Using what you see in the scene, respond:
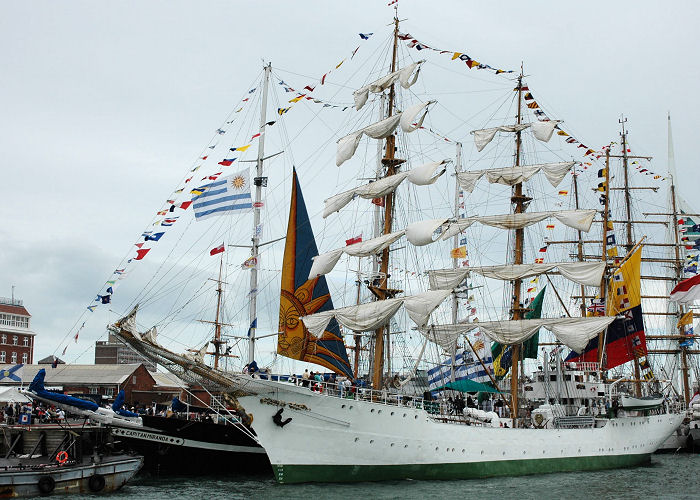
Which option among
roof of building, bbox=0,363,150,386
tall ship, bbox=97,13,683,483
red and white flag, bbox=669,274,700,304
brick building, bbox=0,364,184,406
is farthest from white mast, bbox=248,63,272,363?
roof of building, bbox=0,363,150,386

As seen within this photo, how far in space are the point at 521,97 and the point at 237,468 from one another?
85.3 ft

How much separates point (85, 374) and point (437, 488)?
151ft

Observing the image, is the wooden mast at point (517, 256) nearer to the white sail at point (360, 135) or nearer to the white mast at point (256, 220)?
the white sail at point (360, 135)

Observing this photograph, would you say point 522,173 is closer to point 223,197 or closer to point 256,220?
point 256,220

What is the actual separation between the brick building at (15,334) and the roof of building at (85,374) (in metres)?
15.7

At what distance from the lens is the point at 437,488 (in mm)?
29641

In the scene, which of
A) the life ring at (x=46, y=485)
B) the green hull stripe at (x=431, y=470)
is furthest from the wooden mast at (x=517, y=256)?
the life ring at (x=46, y=485)

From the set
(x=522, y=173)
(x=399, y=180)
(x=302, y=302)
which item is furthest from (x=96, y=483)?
(x=522, y=173)

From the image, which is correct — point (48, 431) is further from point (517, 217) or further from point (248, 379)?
point (517, 217)

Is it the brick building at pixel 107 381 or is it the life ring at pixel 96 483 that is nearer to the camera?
the life ring at pixel 96 483

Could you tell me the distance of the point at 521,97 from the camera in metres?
43.4

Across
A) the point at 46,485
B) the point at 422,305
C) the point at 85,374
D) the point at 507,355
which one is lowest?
the point at 46,485

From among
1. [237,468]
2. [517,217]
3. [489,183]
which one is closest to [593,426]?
[517,217]

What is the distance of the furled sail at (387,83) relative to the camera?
3881 cm
